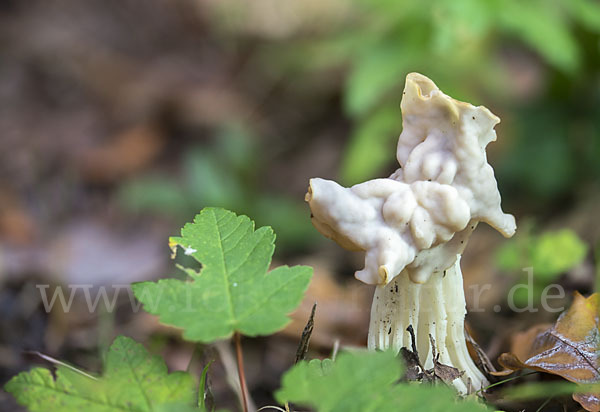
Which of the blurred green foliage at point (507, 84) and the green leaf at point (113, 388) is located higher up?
the blurred green foliage at point (507, 84)

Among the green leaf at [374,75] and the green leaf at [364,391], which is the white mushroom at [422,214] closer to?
the green leaf at [364,391]

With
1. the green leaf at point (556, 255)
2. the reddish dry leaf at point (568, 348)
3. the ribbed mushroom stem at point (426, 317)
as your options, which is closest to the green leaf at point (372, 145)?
the green leaf at point (556, 255)

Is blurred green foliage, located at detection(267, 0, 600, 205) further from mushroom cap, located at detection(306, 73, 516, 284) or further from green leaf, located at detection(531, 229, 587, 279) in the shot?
mushroom cap, located at detection(306, 73, 516, 284)

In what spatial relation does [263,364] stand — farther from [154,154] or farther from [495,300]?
[154,154]

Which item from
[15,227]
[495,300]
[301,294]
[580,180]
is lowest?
[15,227]

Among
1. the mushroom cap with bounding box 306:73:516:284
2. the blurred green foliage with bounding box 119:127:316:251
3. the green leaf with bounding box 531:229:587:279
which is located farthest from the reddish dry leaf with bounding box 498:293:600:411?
the blurred green foliage with bounding box 119:127:316:251

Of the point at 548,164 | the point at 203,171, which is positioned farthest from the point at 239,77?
the point at 548,164
